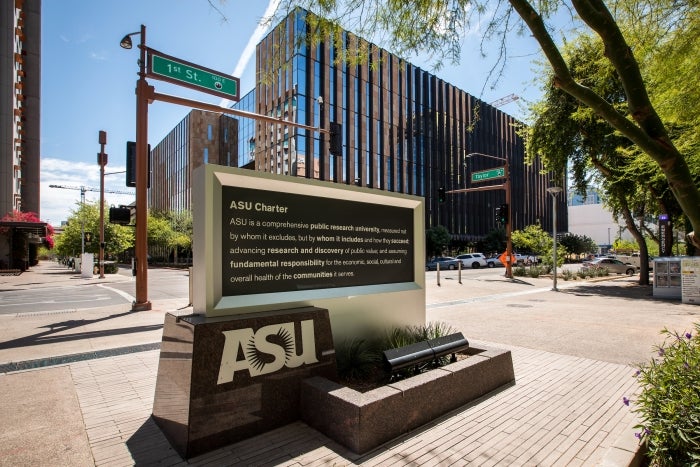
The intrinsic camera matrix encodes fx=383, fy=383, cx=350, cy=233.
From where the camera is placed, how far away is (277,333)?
12.6 feet

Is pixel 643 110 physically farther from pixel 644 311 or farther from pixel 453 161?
pixel 453 161

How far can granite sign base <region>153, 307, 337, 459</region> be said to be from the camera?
327 cm

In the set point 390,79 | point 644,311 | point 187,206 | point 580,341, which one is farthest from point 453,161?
point 580,341

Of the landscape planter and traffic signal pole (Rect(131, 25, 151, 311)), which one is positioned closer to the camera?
the landscape planter

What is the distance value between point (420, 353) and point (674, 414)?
235 cm

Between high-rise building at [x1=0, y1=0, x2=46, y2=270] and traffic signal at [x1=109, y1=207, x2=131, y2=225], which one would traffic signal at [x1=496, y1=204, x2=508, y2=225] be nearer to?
traffic signal at [x1=109, y1=207, x2=131, y2=225]

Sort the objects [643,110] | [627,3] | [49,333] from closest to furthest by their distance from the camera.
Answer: [643,110] → [627,3] → [49,333]

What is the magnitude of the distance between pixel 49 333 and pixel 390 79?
5146cm

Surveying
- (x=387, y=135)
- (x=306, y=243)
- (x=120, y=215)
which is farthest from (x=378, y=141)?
(x=306, y=243)

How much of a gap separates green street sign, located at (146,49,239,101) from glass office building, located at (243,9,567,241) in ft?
67.8

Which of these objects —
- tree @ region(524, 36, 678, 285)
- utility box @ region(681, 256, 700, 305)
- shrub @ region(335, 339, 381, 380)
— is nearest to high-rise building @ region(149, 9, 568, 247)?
tree @ region(524, 36, 678, 285)

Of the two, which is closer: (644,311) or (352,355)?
(352,355)

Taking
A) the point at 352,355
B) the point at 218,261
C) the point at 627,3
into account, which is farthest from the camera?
the point at 352,355

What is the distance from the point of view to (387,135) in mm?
52062
